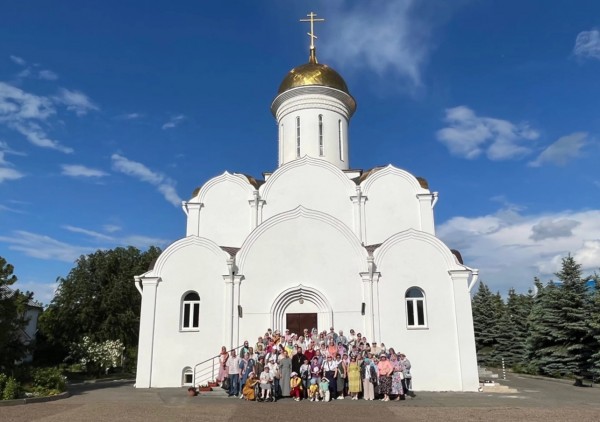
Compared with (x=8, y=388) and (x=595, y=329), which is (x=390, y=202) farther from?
(x=8, y=388)

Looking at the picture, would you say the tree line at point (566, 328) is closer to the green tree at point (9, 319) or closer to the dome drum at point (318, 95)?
the dome drum at point (318, 95)

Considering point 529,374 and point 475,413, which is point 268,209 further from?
point 529,374

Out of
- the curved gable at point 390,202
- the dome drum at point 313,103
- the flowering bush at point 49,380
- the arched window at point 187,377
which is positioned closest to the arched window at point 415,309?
the curved gable at point 390,202

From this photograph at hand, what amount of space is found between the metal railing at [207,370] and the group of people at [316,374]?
266cm

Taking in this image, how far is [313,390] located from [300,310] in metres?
4.12

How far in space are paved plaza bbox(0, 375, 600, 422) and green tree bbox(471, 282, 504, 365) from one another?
58.3ft

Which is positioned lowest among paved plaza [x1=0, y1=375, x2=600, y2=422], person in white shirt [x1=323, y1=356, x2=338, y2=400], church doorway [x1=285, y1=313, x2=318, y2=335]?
paved plaza [x1=0, y1=375, x2=600, y2=422]

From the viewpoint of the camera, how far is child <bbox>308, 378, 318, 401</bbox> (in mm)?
12156

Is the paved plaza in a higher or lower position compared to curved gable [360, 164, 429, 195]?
lower

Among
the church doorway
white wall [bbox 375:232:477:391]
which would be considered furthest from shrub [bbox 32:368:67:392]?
white wall [bbox 375:232:477:391]

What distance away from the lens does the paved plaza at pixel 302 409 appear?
31.1 ft

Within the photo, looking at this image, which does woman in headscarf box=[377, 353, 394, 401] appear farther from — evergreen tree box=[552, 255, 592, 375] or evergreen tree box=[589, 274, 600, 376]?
evergreen tree box=[552, 255, 592, 375]

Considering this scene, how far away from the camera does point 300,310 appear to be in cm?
1608

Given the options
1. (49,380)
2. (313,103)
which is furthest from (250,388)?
(313,103)
